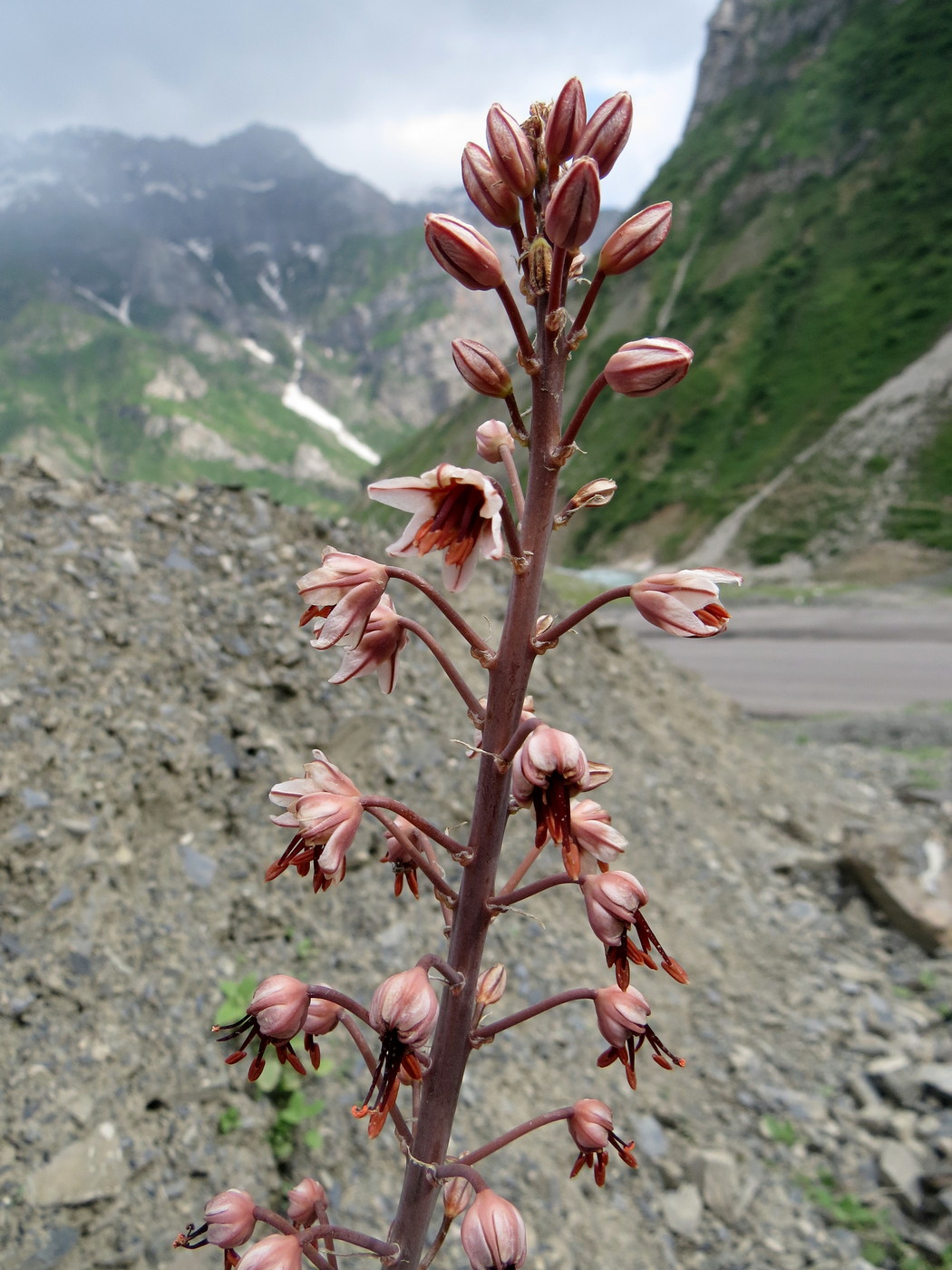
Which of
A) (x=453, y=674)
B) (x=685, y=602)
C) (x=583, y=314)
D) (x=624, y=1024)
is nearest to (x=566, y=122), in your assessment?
(x=583, y=314)

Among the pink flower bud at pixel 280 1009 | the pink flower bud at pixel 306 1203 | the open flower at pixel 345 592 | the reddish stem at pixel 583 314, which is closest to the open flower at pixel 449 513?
the open flower at pixel 345 592

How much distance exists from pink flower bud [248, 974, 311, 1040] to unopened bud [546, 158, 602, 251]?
202 centimetres

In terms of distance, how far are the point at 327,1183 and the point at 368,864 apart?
2.36 m

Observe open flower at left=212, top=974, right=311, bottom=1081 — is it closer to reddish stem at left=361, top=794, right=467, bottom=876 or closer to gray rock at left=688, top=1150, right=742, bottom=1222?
reddish stem at left=361, top=794, right=467, bottom=876

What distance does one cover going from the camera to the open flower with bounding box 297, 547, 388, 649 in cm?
205

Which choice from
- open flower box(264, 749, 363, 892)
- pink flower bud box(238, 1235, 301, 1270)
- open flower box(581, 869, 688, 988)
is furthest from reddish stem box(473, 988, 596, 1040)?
pink flower bud box(238, 1235, 301, 1270)

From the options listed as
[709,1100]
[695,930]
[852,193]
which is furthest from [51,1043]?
[852,193]

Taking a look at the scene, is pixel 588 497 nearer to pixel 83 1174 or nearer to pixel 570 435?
pixel 570 435

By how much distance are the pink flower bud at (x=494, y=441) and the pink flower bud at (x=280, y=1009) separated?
61.7 inches

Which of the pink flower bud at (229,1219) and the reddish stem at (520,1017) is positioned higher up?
the reddish stem at (520,1017)

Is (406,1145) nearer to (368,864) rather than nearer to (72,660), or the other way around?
(368,864)

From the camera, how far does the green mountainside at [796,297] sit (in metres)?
58.3

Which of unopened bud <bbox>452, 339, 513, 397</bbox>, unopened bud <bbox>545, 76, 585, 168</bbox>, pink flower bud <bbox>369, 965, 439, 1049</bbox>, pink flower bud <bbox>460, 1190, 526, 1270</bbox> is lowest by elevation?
pink flower bud <bbox>460, 1190, 526, 1270</bbox>

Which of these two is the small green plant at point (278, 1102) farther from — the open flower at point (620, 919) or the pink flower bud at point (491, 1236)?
the open flower at point (620, 919)
